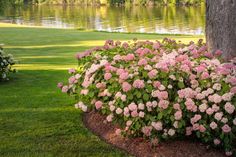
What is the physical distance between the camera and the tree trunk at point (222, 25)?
7.36 meters

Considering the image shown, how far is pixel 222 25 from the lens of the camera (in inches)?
A: 292

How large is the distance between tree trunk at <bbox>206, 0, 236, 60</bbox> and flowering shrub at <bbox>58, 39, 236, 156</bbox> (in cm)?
48

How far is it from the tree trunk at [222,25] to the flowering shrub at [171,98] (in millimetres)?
478

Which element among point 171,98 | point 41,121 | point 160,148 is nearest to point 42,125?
point 41,121

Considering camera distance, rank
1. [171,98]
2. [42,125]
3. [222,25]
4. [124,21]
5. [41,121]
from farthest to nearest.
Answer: [124,21] → [41,121] → [42,125] → [222,25] → [171,98]

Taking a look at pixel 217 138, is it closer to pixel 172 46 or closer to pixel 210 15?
pixel 210 15

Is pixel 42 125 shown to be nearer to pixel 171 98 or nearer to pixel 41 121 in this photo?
pixel 41 121

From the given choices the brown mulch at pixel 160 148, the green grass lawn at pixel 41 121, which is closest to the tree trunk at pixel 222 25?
the brown mulch at pixel 160 148

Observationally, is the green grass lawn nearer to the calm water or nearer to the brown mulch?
the brown mulch

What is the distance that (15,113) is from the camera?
8344 mm

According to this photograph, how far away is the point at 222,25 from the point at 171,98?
79.0 inches

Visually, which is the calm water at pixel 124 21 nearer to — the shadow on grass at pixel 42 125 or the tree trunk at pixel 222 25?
the shadow on grass at pixel 42 125

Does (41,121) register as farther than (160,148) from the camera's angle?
Yes

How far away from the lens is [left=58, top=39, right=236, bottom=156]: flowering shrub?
19.1 feet
